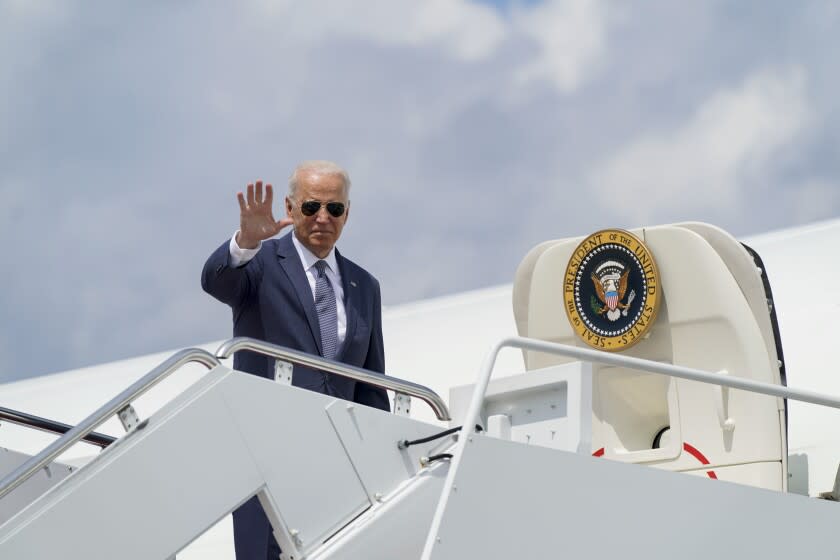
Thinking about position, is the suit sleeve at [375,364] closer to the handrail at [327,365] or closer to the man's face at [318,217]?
the man's face at [318,217]

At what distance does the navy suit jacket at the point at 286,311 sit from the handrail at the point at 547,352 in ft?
2.76

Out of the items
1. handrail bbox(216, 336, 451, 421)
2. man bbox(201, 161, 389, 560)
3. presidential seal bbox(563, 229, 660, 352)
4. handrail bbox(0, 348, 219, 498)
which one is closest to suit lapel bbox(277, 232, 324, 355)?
man bbox(201, 161, 389, 560)

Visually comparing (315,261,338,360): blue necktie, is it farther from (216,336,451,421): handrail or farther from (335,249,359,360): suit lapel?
(216,336,451,421): handrail

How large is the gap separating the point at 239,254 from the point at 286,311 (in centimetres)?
38

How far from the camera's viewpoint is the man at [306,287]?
463 cm

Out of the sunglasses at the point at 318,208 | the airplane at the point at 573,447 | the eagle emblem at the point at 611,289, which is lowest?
the airplane at the point at 573,447

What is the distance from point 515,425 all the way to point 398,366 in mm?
8188

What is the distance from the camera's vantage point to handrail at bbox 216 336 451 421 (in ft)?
13.0

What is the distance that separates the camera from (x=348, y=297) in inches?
199

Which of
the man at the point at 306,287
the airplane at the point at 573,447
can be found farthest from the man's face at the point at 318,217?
the airplane at the point at 573,447

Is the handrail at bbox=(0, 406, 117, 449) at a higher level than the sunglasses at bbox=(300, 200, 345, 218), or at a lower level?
lower

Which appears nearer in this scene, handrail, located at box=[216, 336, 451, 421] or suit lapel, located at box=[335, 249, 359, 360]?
handrail, located at box=[216, 336, 451, 421]

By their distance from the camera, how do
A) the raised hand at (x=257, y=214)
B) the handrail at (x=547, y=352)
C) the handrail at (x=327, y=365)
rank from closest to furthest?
the handrail at (x=547, y=352)
the handrail at (x=327, y=365)
the raised hand at (x=257, y=214)

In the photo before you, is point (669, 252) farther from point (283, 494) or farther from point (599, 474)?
point (283, 494)
